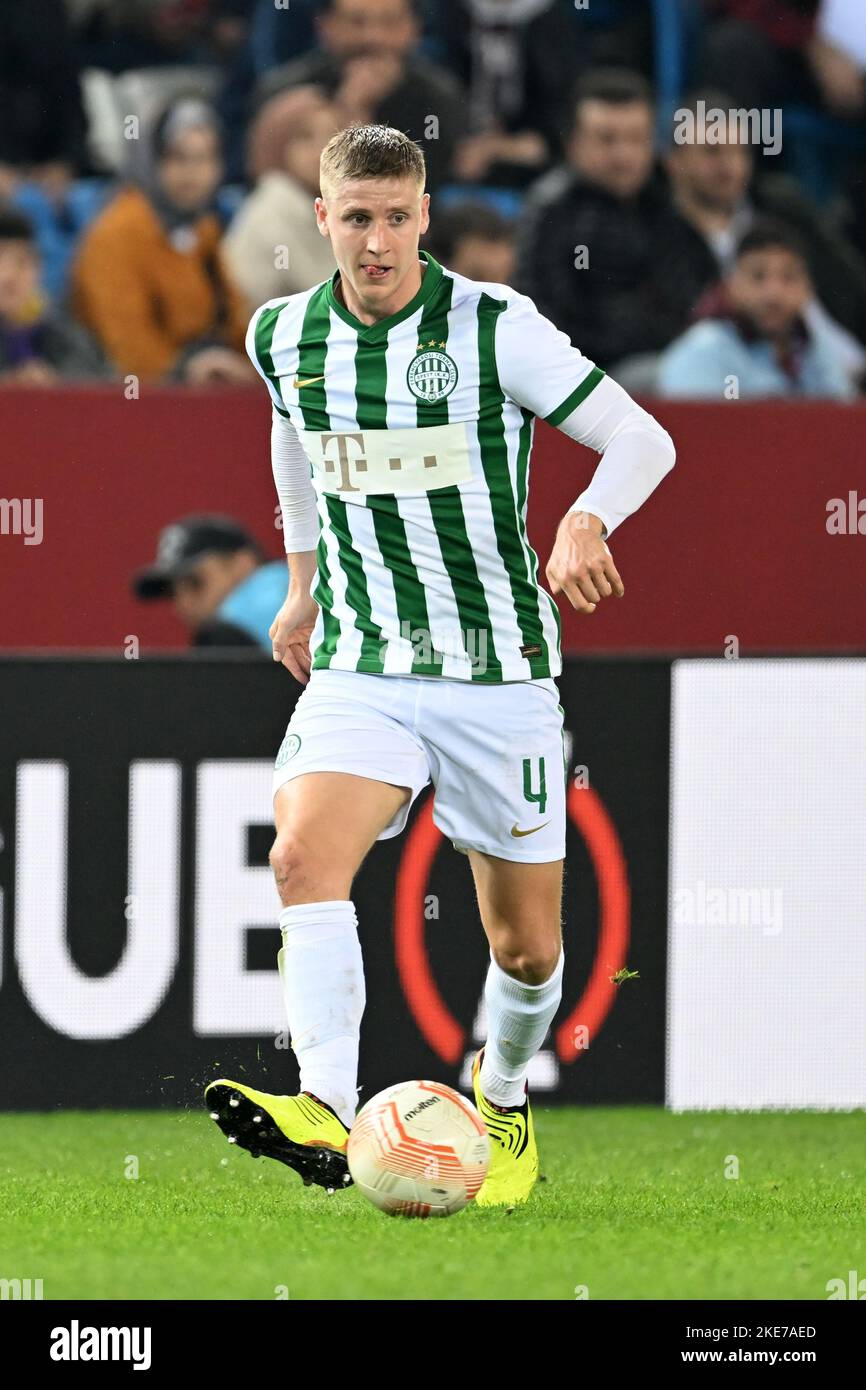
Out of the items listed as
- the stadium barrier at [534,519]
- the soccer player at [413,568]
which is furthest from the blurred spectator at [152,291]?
the soccer player at [413,568]

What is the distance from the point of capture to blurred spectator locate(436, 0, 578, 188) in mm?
9539

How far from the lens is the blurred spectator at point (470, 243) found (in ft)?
27.6

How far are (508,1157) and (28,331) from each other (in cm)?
468

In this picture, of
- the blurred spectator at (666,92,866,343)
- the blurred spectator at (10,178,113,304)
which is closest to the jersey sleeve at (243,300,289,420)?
the blurred spectator at (10,178,113,304)

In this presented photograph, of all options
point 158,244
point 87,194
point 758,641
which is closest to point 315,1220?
point 758,641

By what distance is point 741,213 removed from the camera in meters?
9.41

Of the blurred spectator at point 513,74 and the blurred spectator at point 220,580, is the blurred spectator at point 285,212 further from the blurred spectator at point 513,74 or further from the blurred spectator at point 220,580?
the blurred spectator at point 220,580

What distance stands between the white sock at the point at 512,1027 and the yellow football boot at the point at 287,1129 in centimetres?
74

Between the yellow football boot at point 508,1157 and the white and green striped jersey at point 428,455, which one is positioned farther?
the yellow football boot at point 508,1157

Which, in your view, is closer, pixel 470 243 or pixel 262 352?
pixel 262 352

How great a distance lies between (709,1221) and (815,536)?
3.88 metres

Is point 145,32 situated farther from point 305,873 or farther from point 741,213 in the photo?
point 305,873

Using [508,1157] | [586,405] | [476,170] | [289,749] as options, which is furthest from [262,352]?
[476,170]
